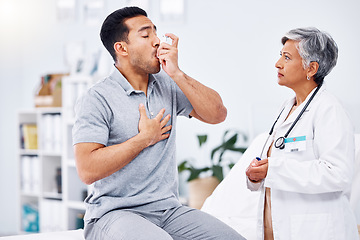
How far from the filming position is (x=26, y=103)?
4781 mm

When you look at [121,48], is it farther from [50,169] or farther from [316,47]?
[50,169]

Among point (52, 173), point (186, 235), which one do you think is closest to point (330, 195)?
point (186, 235)

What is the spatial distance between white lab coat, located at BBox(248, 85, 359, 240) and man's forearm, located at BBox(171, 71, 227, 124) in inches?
11.4

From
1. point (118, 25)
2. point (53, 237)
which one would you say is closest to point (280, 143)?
point (118, 25)

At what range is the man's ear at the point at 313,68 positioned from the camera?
1654 mm

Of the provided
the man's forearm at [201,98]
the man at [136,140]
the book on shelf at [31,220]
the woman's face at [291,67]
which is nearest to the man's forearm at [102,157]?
the man at [136,140]

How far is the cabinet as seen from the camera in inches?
155

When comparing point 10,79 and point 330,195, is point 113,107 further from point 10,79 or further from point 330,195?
point 10,79

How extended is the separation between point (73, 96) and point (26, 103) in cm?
109

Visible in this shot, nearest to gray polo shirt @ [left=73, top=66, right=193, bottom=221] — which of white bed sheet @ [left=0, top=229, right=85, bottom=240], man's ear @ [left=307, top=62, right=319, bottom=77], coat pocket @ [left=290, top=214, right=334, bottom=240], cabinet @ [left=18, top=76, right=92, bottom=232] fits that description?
white bed sheet @ [left=0, top=229, right=85, bottom=240]

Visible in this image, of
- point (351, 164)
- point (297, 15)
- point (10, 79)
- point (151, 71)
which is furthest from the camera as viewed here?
point (10, 79)

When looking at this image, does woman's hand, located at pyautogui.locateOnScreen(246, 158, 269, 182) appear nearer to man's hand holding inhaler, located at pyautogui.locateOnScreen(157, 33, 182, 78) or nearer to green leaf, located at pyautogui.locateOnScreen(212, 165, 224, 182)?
man's hand holding inhaler, located at pyautogui.locateOnScreen(157, 33, 182, 78)

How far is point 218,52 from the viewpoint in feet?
11.6

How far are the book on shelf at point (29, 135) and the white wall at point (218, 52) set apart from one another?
45 centimetres
